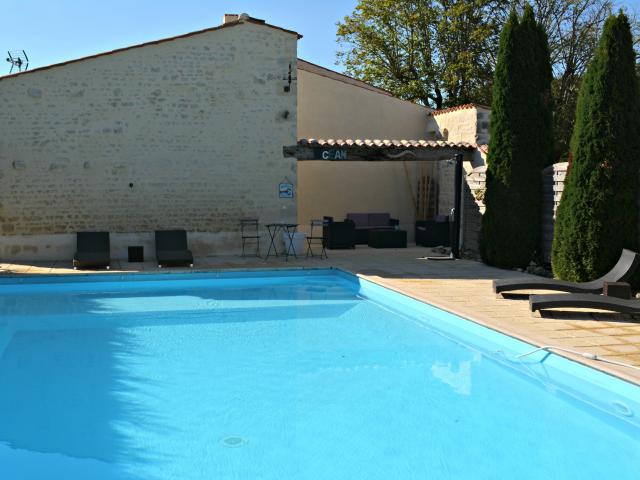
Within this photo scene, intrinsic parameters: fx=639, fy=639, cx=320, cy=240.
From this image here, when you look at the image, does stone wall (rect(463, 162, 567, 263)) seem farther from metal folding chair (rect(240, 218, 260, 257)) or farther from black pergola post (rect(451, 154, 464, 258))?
metal folding chair (rect(240, 218, 260, 257))

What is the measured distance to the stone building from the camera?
41.8 feet

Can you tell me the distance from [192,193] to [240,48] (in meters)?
3.28

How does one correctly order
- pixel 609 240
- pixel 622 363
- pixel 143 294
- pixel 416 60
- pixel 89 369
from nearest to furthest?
1. pixel 622 363
2. pixel 89 369
3. pixel 609 240
4. pixel 143 294
5. pixel 416 60

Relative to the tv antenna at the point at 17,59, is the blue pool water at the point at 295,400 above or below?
below

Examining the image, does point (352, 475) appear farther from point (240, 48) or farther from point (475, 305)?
point (240, 48)

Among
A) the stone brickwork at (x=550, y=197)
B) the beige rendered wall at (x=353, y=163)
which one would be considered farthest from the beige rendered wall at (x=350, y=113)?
the stone brickwork at (x=550, y=197)

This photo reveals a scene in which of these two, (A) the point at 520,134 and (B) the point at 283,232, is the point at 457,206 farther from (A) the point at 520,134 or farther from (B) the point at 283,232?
(B) the point at 283,232

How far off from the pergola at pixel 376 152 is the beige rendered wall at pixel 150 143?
46 cm

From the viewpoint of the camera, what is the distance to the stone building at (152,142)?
41.8 ft

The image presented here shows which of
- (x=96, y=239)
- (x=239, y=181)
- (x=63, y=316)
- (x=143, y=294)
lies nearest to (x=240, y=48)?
(x=239, y=181)

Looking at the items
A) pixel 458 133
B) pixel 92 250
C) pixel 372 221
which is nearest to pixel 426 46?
pixel 458 133

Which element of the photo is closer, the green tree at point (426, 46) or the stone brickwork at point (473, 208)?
the stone brickwork at point (473, 208)

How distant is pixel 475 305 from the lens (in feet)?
29.1

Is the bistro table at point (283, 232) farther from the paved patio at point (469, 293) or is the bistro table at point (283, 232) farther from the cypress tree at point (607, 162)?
the cypress tree at point (607, 162)
